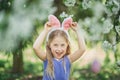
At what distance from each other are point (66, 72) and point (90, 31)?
239cm

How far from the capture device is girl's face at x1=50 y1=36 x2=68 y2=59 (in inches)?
132

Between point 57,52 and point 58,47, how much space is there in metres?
0.04

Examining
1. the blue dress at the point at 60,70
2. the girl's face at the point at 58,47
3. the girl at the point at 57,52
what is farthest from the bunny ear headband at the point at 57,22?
the blue dress at the point at 60,70

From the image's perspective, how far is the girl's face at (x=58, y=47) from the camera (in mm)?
3354

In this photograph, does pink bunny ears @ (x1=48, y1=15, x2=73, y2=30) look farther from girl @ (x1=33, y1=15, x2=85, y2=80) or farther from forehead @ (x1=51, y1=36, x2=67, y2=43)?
forehead @ (x1=51, y1=36, x2=67, y2=43)

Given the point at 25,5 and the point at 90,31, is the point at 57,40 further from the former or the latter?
the point at 90,31

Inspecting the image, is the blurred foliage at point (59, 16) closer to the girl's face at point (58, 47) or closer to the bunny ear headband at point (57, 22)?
the bunny ear headband at point (57, 22)

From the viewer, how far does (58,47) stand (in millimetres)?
3355

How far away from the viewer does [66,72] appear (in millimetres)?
3357

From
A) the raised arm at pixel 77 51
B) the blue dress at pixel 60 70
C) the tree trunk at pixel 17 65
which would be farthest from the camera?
the tree trunk at pixel 17 65

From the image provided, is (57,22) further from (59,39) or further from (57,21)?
(59,39)

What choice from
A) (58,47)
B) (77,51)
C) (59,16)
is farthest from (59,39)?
(59,16)

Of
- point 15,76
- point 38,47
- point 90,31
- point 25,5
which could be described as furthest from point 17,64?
point 38,47

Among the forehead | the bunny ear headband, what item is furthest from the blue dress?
the bunny ear headband
